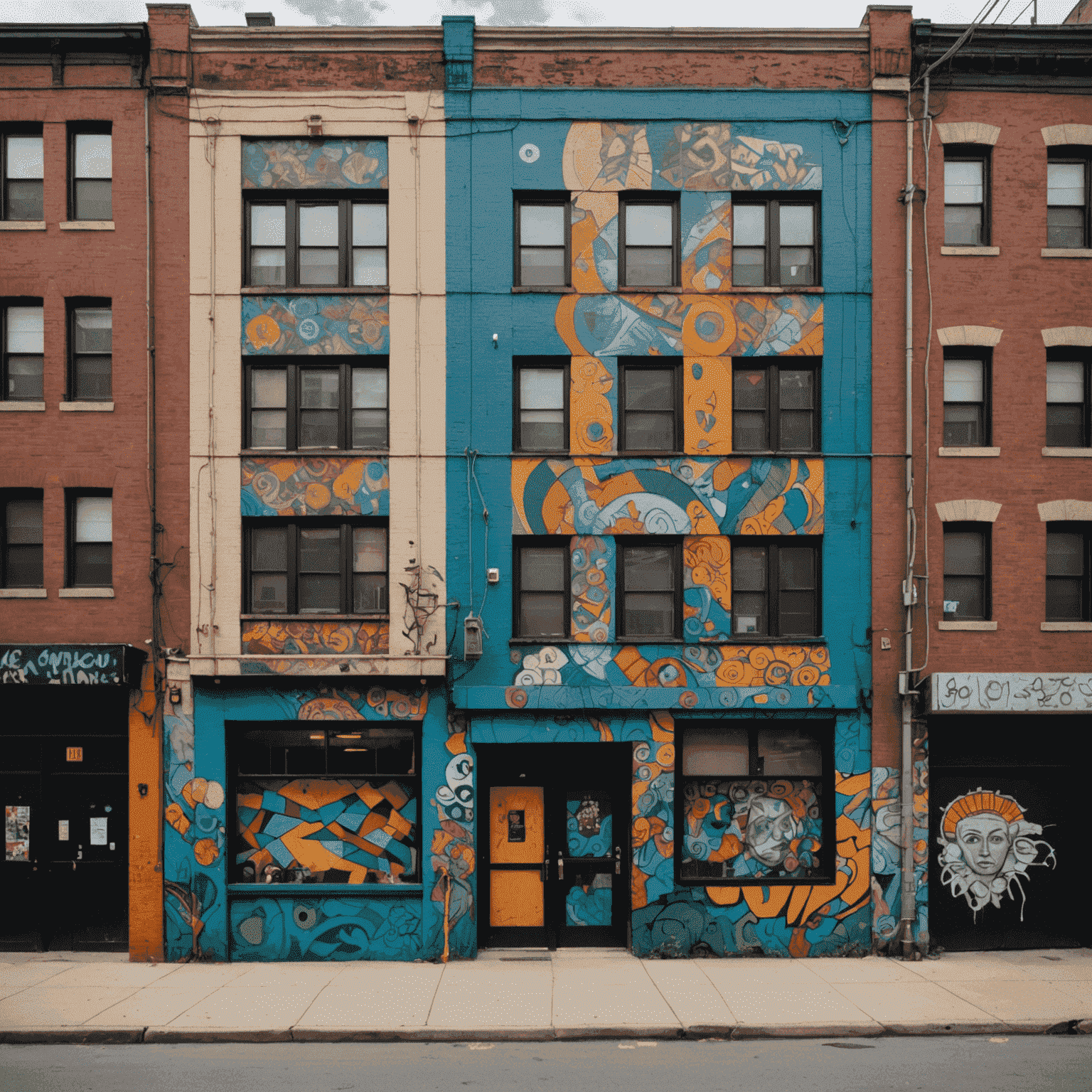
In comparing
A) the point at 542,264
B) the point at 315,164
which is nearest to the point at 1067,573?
the point at 542,264

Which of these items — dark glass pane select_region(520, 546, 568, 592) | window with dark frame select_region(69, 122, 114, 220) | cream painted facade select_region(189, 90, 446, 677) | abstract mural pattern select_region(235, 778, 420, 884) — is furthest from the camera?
window with dark frame select_region(69, 122, 114, 220)

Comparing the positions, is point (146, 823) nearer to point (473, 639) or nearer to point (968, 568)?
point (473, 639)

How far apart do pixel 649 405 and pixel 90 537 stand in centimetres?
930

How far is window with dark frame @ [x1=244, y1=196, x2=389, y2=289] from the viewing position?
14742 mm

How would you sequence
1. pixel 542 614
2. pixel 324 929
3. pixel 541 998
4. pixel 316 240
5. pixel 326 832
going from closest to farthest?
1. pixel 541 998
2. pixel 324 929
3. pixel 326 832
4. pixel 542 614
5. pixel 316 240

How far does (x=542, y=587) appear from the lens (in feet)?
47.8

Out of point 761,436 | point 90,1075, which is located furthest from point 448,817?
point 761,436

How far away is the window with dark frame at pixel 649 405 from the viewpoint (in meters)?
14.7

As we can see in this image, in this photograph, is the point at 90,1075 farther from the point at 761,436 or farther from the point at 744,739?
the point at 761,436

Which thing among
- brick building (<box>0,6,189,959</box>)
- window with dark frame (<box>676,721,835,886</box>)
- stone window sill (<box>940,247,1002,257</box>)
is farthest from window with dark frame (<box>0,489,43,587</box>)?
stone window sill (<box>940,247,1002,257</box>)

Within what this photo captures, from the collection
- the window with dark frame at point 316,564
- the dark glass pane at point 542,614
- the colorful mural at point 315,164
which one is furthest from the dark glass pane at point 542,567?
the colorful mural at point 315,164

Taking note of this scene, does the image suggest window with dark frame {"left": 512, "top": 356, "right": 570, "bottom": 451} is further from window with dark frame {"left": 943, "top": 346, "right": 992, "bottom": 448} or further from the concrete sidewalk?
the concrete sidewalk

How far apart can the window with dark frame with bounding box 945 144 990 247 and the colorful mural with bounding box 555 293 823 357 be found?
8.71ft

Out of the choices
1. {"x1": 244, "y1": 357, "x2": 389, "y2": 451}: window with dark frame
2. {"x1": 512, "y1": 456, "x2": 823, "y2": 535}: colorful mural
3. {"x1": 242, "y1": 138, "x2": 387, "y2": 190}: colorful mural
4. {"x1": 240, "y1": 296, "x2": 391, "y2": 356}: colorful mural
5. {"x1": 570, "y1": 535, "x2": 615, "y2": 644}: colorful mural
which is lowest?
{"x1": 570, "y1": 535, "x2": 615, "y2": 644}: colorful mural
